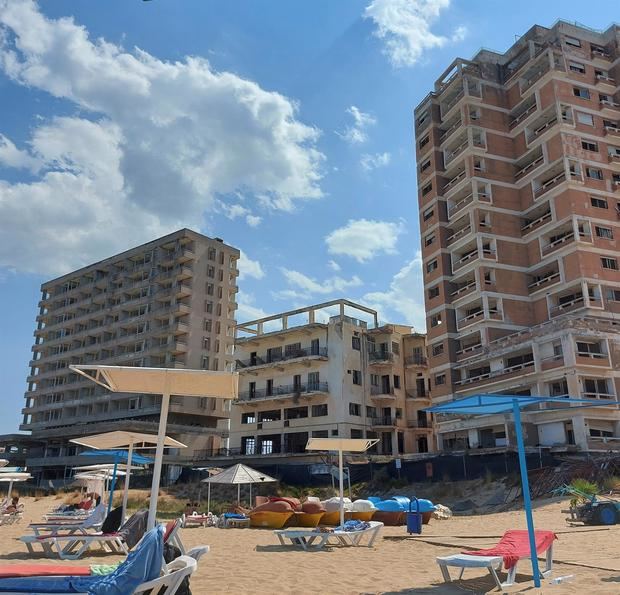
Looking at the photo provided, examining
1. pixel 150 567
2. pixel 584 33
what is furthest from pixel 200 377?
pixel 584 33

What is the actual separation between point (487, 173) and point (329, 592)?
148 ft

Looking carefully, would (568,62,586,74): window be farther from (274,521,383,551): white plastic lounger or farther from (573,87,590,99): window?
(274,521,383,551): white plastic lounger

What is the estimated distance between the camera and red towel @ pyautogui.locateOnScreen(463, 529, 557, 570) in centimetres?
824

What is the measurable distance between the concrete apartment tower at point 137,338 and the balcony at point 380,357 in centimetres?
1937

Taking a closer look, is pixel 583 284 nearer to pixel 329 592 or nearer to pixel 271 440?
pixel 271 440

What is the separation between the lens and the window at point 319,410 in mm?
50594

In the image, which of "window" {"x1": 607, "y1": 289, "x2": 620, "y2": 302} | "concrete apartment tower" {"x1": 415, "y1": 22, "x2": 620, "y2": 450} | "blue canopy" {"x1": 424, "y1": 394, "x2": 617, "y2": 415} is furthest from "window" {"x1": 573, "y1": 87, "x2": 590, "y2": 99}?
"blue canopy" {"x1": 424, "y1": 394, "x2": 617, "y2": 415}

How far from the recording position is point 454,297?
48219 millimetres

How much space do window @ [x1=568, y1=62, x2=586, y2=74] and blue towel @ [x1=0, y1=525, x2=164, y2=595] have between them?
5168cm

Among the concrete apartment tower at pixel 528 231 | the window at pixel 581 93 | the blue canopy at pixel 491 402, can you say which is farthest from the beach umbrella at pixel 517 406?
the window at pixel 581 93

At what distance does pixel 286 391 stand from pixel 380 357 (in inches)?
356

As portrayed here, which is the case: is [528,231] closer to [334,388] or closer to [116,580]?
[334,388]

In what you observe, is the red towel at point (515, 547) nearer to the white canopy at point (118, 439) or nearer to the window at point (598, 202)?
the white canopy at point (118, 439)

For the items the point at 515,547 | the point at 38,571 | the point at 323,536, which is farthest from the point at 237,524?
the point at 38,571
